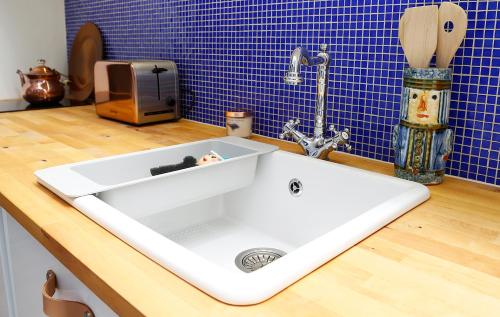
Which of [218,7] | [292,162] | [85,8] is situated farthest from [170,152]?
[85,8]

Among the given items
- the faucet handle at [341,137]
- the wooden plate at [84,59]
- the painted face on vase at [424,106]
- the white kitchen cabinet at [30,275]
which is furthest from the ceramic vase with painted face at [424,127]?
the wooden plate at [84,59]

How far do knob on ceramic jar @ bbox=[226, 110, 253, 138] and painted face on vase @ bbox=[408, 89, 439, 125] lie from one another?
0.57 m

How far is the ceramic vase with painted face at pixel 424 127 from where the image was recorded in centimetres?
91

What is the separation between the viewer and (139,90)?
5.03 ft

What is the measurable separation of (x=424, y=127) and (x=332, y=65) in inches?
14.7

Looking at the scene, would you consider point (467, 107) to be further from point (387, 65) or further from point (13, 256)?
point (13, 256)

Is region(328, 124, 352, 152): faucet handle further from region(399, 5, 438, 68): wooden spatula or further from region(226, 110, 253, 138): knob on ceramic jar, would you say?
region(226, 110, 253, 138): knob on ceramic jar

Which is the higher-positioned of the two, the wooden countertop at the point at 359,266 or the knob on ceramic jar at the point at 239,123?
the knob on ceramic jar at the point at 239,123

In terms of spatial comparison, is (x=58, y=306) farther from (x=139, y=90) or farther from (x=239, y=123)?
(x=139, y=90)

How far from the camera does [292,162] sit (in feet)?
3.70

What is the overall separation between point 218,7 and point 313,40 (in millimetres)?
433

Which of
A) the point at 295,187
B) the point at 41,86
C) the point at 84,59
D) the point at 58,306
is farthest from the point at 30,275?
the point at 84,59

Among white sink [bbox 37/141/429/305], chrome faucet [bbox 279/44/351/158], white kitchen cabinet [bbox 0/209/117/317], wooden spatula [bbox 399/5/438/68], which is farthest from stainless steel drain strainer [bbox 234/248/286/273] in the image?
wooden spatula [bbox 399/5/438/68]

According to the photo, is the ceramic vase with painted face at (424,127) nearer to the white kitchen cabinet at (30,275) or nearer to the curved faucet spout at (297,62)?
the curved faucet spout at (297,62)
